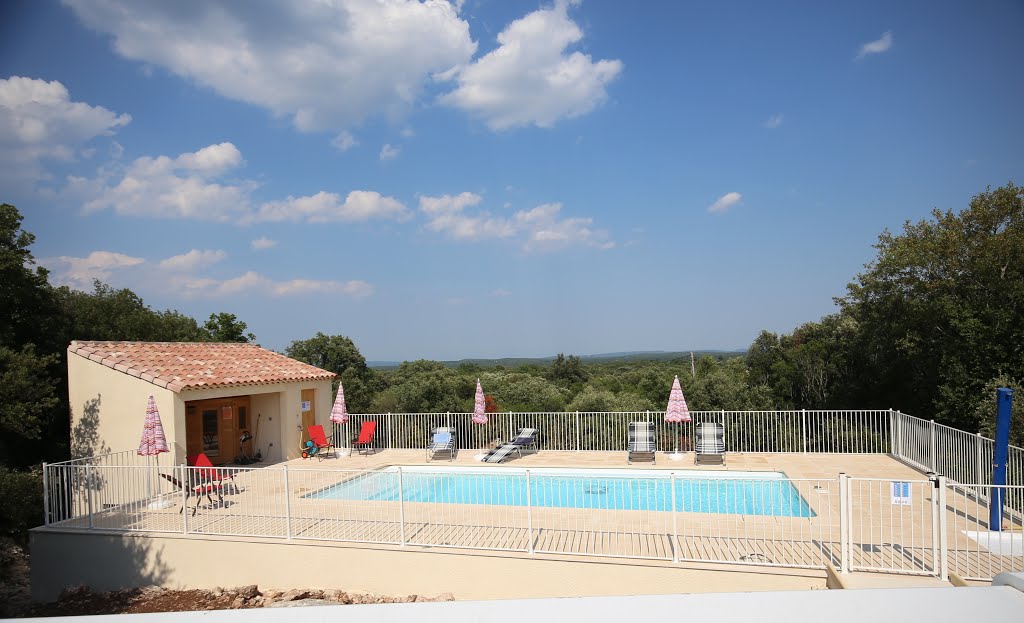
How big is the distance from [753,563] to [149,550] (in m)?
8.57

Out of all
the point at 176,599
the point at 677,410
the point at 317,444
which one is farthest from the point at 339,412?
the point at 677,410

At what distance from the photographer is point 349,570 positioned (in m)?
8.05

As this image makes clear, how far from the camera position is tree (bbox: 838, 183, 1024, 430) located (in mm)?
14703

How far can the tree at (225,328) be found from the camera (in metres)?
23.4

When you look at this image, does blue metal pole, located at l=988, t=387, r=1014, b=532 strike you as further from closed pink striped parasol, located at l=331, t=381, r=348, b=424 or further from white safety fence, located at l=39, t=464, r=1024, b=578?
closed pink striped parasol, located at l=331, t=381, r=348, b=424

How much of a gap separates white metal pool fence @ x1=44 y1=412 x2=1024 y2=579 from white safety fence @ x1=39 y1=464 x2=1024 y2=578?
3 centimetres

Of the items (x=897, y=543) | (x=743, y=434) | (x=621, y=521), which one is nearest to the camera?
(x=897, y=543)

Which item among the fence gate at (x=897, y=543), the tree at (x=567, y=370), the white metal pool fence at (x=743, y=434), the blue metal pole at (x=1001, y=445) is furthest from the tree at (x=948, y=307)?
the tree at (x=567, y=370)

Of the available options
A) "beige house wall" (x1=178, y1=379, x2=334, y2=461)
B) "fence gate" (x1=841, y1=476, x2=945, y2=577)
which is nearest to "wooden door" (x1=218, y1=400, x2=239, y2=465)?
"beige house wall" (x1=178, y1=379, x2=334, y2=461)

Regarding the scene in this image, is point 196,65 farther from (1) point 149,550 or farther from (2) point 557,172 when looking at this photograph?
(2) point 557,172

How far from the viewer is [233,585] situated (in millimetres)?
8422

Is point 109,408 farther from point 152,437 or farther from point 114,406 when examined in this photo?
point 152,437

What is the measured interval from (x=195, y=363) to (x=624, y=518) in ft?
36.9

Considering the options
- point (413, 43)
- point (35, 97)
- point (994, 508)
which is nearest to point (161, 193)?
point (35, 97)
